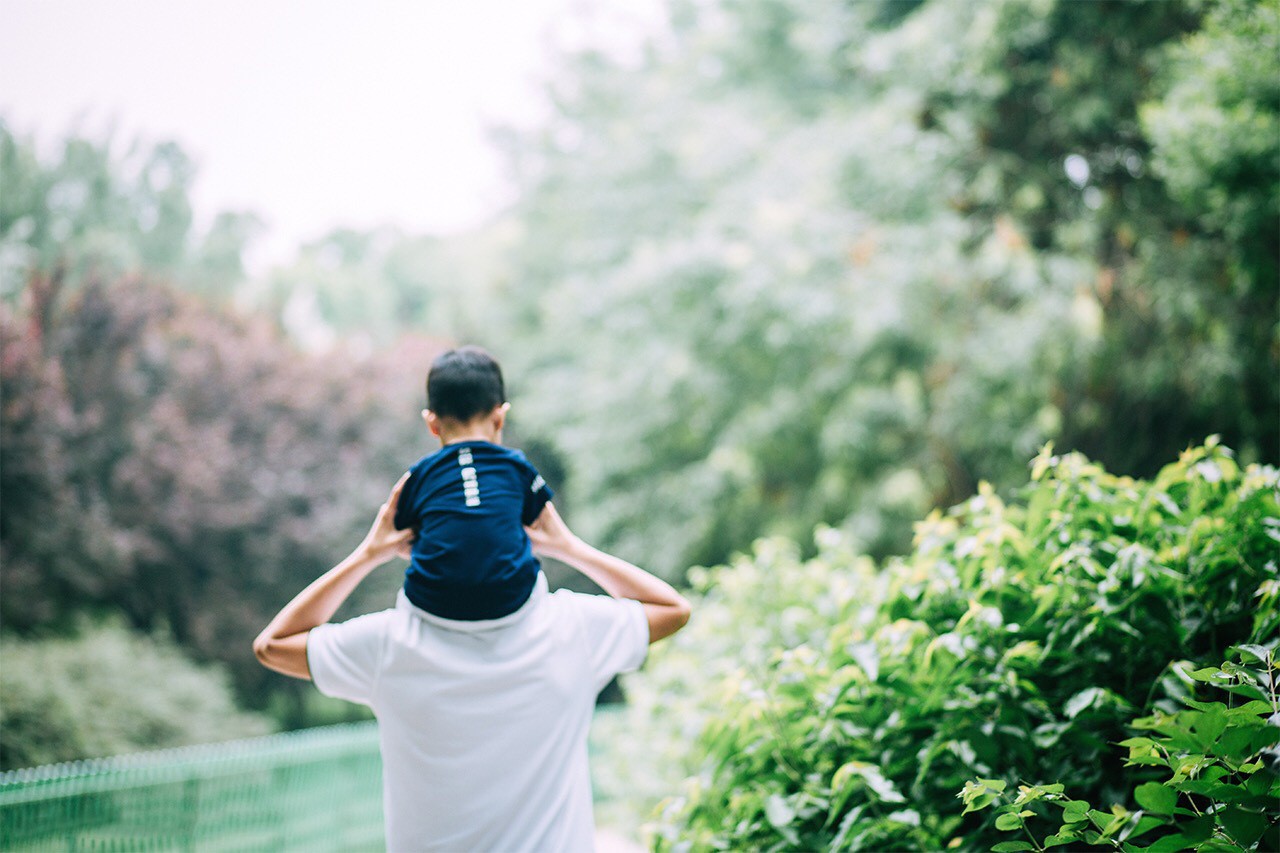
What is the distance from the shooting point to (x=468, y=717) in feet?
4.79

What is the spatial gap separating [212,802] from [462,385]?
4231mm

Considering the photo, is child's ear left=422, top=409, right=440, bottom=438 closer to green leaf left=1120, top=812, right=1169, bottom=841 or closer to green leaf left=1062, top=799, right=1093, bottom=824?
green leaf left=1062, top=799, right=1093, bottom=824

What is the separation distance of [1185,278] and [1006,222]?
4.59 feet

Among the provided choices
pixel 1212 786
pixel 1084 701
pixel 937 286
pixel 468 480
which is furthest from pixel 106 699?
pixel 1212 786

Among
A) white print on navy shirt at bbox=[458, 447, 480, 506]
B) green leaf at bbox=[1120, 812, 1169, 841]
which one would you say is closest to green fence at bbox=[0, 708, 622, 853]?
white print on navy shirt at bbox=[458, 447, 480, 506]

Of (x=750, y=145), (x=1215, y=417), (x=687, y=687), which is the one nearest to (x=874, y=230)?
(x=750, y=145)

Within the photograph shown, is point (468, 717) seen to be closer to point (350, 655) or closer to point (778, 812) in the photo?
point (350, 655)

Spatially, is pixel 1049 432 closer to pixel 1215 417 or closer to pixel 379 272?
pixel 1215 417

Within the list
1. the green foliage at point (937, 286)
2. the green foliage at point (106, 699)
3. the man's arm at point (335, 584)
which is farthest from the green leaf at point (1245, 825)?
the green foliage at point (106, 699)

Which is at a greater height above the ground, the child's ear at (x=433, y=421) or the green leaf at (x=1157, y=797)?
the child's ear at (x=433, y=421)

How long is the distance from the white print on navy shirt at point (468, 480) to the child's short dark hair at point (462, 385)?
94mm

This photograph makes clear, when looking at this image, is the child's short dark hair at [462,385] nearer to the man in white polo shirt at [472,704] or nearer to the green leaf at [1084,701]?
the man in white polo shirt at [472,704]

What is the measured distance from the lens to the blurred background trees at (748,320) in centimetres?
679

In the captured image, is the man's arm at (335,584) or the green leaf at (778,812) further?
the green leaf at (778,812)
